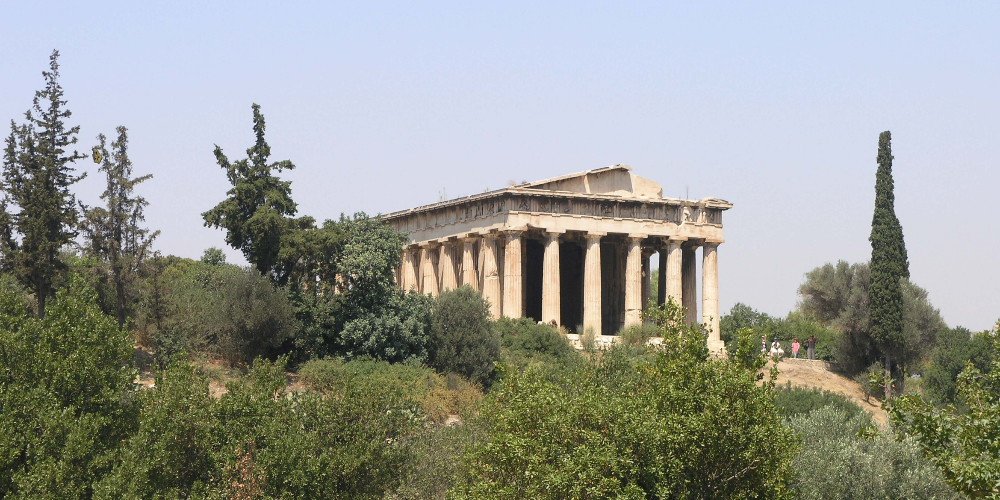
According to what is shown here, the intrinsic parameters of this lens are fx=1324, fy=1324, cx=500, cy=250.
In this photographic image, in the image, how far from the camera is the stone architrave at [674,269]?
58094 millimetres

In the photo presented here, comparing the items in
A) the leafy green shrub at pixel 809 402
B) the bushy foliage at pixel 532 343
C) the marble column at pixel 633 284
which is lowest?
the leafy green shrub at pixel 809 402

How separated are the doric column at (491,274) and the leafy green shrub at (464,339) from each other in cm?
653

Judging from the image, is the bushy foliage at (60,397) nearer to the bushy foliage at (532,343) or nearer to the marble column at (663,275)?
the bushy foliage at (532,343)

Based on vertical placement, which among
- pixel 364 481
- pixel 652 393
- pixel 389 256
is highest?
pixel 389 256

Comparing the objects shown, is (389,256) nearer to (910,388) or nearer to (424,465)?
(424,465)

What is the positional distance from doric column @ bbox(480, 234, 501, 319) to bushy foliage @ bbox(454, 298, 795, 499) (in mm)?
30284

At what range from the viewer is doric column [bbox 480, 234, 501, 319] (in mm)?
56031

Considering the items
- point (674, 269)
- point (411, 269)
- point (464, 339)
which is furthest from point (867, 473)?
point (411, 269)

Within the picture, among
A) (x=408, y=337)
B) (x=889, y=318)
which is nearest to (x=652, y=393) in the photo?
(x=408, y=337)

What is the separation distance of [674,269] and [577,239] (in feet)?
14.6

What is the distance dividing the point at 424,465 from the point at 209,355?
634 inches

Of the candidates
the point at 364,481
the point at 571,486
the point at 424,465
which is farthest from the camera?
the point at 424,465

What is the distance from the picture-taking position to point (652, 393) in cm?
2522

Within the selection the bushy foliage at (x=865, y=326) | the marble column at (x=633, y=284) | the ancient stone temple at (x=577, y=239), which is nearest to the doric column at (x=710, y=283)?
the ancient stone temple at (x=577, y=239)
